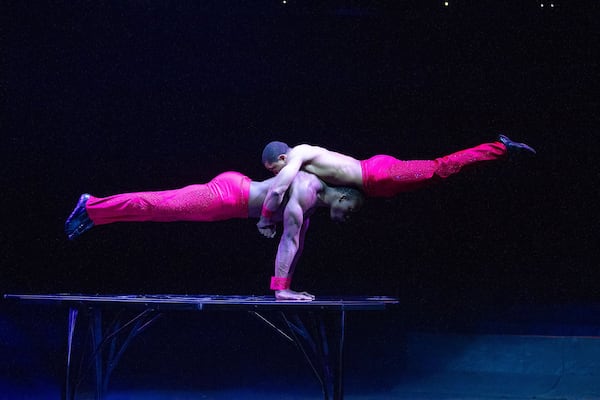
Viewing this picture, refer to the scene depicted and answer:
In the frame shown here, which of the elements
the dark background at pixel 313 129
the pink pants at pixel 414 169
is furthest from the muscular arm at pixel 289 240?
the dark background at pixel 313 129

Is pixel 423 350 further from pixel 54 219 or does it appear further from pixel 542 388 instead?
pixel 54 219

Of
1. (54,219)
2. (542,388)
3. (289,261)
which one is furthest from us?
(54,219)

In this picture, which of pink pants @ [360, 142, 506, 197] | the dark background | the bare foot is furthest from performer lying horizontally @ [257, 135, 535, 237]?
the dark background

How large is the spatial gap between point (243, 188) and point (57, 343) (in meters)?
2.09

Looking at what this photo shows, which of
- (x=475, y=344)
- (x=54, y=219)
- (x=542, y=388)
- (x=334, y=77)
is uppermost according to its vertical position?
(x=334, y=77)

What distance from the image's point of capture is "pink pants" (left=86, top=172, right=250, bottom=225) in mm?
3648

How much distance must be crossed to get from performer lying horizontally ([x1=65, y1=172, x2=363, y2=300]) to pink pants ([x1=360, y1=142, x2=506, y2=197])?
0.14m

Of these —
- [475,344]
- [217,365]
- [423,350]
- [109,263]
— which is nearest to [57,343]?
[109,263]

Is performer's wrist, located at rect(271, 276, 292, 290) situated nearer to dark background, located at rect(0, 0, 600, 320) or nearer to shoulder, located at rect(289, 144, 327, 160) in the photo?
shoulder, located at rect(289, 144, 327, 160)

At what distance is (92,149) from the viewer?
4.63m

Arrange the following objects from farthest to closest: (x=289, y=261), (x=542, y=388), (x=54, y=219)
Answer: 1. (x=54, y=219)
2. (x=542, y=388)
3. (x=289, y=261)

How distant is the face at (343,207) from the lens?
11.8 feet

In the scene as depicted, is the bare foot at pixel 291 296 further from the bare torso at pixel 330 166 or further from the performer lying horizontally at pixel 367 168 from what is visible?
the bare torso at pixel 330 166

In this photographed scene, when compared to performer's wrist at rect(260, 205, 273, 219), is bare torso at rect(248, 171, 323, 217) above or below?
above
